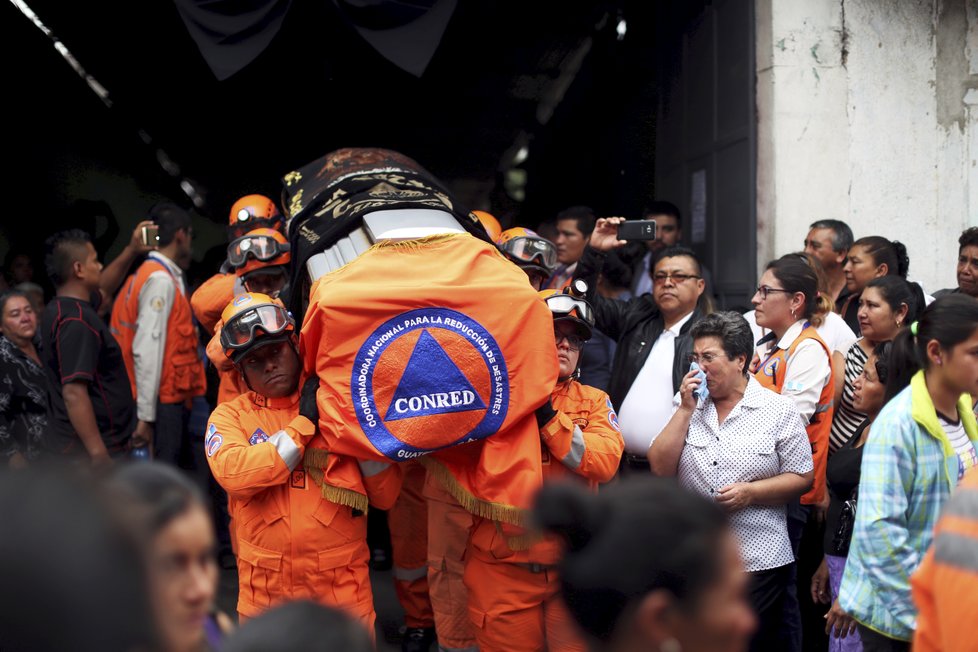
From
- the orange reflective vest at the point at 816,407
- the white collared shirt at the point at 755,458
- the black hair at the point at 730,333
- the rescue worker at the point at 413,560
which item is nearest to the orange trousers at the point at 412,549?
the rescue worker at the point at 413,560

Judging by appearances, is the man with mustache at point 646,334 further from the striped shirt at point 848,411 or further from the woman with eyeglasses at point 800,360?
the striped shirt at point 848,411

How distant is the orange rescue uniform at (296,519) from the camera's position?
10.0 feet

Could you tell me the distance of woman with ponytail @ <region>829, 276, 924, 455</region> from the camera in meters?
3.87

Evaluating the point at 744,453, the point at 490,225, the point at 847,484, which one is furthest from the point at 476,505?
the point at 490,225

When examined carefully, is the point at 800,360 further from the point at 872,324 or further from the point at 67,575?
the point at 67,575

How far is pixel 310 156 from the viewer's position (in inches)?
511

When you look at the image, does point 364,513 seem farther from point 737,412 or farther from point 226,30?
point 226,30

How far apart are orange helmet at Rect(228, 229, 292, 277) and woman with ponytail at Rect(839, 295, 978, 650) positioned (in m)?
2.55

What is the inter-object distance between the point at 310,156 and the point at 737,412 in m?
10.4

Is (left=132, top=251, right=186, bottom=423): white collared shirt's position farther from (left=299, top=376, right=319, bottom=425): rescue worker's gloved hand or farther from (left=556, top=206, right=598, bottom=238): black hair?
(left=299, top=376, right=319, bottom=425): rescue worker's gloved hand

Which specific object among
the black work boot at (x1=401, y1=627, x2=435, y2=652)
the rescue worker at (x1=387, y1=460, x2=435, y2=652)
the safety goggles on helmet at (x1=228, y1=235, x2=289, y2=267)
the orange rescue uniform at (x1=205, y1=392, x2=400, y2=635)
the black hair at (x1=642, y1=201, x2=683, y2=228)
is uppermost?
the black hair at (x1=642, y1=201, x2=683, y2=228)

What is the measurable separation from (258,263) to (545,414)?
163 cm

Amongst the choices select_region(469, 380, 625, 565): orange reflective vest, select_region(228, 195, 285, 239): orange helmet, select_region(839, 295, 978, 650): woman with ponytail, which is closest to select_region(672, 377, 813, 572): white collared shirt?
select_region(469, 380, 625, 565): orange reflective vest

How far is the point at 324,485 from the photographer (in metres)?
3.10
